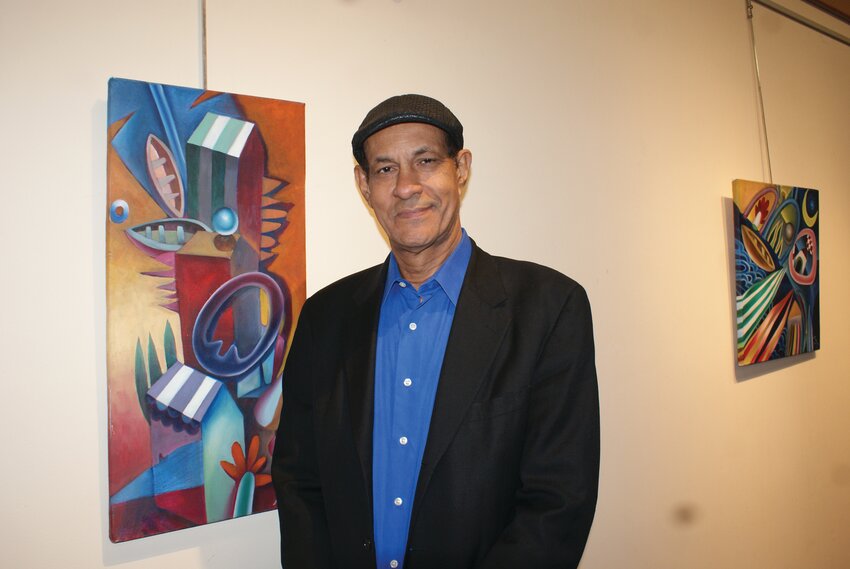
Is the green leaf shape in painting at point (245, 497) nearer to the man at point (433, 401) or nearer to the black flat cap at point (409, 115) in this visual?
the man at point (433, 401)

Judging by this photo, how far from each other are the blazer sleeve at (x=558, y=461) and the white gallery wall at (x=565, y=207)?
26.9 inches

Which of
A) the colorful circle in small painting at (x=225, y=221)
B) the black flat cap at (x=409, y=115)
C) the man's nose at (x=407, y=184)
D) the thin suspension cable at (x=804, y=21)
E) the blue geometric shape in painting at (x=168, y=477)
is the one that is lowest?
the blue geometric shape in painting at (x=168, y=477)

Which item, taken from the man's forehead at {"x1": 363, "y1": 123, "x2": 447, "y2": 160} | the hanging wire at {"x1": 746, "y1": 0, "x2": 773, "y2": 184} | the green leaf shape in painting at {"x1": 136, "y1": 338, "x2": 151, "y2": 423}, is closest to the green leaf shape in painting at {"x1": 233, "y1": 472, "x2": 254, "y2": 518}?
the green leaf shape in painting at {"x1": 136, "y1": 338, "x2": 151, "y2": 423}

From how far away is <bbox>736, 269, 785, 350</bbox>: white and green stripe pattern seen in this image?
2.55m

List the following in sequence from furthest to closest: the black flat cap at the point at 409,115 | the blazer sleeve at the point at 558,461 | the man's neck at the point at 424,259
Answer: the man's neck at the point at 424,259, the black flat cap at the point at 409,115, the blazer sleeve at the point at 558,461

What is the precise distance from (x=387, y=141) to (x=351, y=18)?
1.97ft

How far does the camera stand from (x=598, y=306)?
2107 millimetres

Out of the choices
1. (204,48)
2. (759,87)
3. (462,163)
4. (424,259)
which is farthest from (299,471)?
(759,87)

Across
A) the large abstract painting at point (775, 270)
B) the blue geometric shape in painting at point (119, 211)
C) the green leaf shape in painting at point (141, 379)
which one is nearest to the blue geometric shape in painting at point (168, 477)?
the green leaf shape in painting at point (141, 379)

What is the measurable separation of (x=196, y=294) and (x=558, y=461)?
877 millimetres

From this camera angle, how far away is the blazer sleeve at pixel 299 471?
126 centimetres

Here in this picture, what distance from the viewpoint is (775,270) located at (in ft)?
8.76

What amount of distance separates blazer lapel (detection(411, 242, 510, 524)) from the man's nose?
0.21 meters

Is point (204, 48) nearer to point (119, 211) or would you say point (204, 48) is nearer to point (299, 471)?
point (119, 211)
